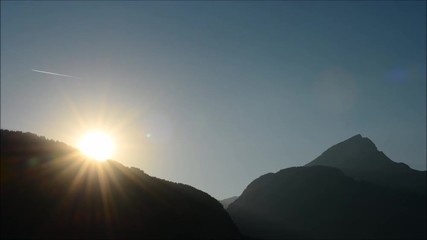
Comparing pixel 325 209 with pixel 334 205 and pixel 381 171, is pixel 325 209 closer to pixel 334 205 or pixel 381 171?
pixel 334 205

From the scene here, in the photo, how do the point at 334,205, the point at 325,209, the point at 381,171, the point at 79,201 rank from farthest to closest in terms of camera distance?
1. the point at 381,171
2. the point at 334,205
3. the point at 325,209
4. the point at 79,201

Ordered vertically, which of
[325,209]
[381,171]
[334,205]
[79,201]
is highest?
[381,171]

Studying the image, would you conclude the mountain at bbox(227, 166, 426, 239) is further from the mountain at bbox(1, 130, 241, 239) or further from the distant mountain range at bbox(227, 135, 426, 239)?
the mountain at bbox(1, 130, 241, 239)

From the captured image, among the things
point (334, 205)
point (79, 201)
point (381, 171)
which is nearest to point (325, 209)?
point (334, 205)

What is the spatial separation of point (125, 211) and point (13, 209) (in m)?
13.0

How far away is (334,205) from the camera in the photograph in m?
142

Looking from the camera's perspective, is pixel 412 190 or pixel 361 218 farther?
pixel 412 190

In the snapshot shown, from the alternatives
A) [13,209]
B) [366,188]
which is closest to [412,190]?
[366,188]

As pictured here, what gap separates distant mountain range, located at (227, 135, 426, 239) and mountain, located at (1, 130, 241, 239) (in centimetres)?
6675

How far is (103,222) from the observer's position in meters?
34.7

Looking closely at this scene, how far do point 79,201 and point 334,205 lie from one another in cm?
12806

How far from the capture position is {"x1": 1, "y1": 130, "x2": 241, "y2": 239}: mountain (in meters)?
29.2

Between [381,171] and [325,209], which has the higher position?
[381,171]

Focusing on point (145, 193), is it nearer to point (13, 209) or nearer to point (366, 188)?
point (13, 209)
